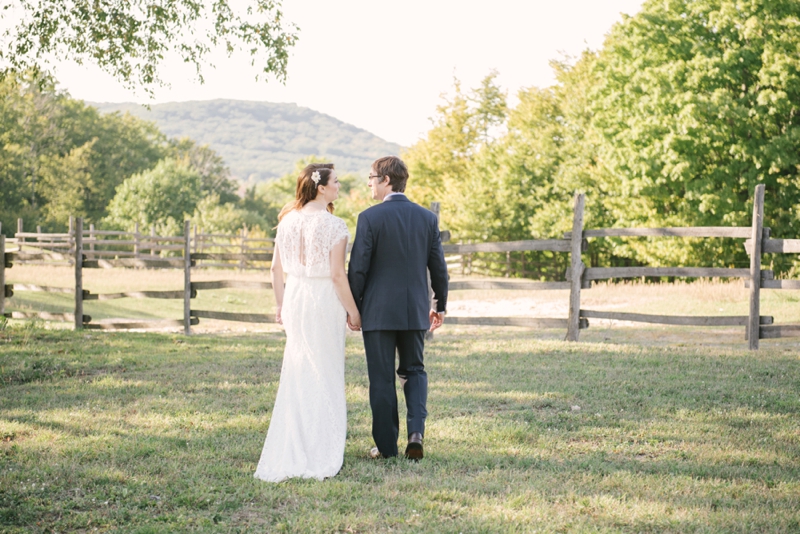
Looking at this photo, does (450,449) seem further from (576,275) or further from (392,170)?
(576,275)

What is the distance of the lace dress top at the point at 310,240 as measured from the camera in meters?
4.57

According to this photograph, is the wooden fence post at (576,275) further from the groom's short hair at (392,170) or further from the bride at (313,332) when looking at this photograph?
the bride at (313,332)

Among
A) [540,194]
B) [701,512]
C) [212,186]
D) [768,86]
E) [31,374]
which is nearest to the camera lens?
[701,512]

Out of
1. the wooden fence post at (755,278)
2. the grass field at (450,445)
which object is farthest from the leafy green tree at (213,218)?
the wooden fence post at (755,278)

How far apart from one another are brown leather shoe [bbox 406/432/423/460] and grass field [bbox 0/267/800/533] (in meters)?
0.10

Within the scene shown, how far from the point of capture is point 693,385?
7.23 m

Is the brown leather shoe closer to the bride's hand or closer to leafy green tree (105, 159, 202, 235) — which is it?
the bride's hand

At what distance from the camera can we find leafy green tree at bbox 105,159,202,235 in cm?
4922

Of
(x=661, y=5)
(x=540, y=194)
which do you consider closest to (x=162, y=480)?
(x=661, y=5)

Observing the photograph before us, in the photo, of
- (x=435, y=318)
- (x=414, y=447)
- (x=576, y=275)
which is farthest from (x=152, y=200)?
(x=414, y=447)

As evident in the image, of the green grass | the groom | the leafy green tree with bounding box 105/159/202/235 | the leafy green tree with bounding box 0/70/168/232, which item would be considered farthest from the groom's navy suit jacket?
the leafy green tree with bounding box 0/70/168/232

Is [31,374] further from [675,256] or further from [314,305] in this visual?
[675,256]

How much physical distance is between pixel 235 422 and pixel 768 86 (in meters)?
21.5

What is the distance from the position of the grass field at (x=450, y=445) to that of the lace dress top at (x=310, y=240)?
137 centimetres
